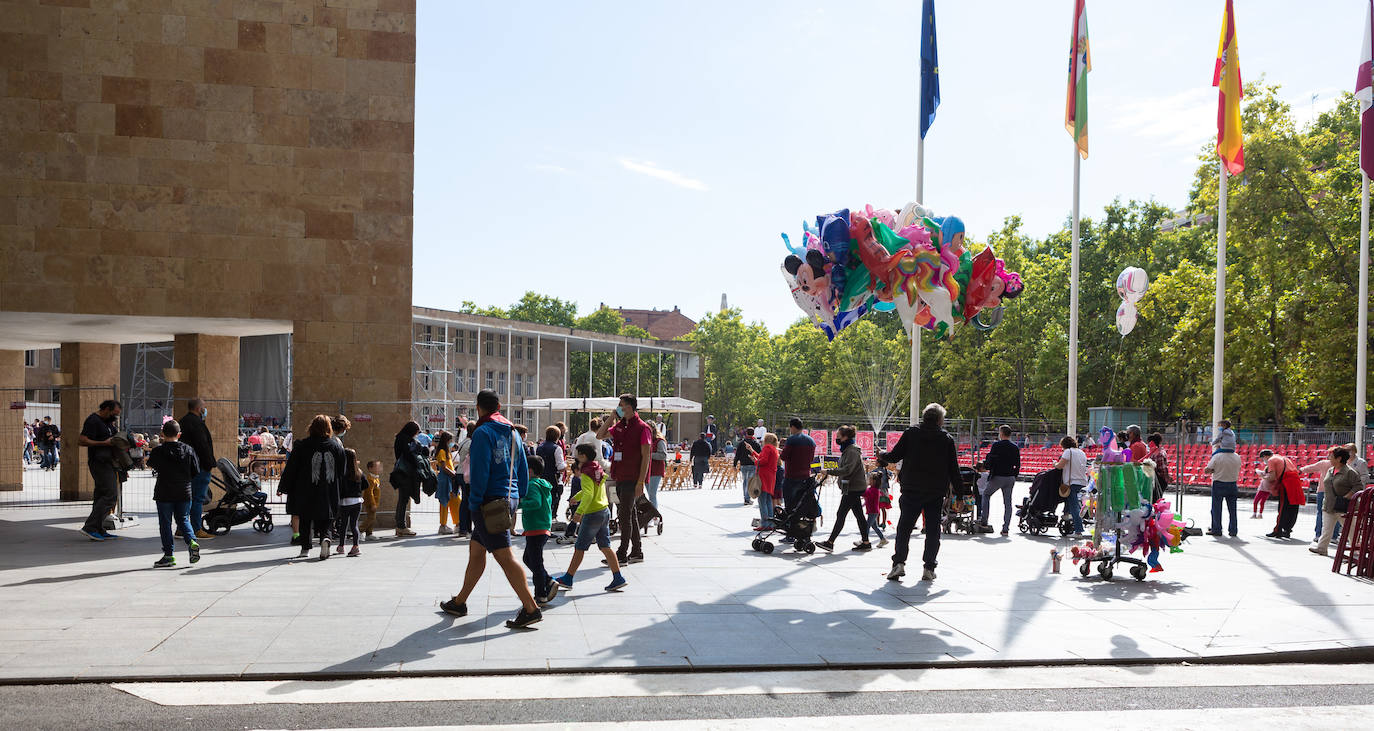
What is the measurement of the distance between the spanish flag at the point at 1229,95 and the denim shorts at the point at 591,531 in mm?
17848

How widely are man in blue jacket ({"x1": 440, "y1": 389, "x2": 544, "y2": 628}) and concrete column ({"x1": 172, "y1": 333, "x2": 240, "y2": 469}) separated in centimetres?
1038

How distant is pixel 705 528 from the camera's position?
17641 millimetres

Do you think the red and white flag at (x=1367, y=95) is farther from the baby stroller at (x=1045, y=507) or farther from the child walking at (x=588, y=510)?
the child walking at (x=588, y=510)

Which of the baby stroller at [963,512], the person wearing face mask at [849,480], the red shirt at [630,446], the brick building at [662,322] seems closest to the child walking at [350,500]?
the red shirt at [630,446]

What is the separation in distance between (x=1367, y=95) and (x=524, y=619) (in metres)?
16.2

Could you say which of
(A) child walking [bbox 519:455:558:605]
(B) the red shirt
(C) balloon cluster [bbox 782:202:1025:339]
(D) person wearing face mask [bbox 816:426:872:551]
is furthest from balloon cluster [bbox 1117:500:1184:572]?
(A) child walking [bbox 519:455:558:605]

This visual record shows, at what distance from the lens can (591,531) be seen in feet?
33.1

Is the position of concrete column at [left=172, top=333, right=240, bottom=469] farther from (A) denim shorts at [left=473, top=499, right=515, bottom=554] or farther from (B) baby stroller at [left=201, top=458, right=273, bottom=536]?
(A) denim shorts at [left=473, top=499, right=515, bottom=554]

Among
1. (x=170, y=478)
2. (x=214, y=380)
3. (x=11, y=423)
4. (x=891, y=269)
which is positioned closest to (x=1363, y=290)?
(x=891, y=269)

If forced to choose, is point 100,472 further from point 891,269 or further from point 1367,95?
point 1367,95

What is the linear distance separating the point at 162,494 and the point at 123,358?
39.1m

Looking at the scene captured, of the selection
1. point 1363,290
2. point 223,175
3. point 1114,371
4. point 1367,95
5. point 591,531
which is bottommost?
point 591,531

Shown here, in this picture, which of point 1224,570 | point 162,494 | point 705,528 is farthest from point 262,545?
point 1224,570

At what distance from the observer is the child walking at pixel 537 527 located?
900 centimetres
